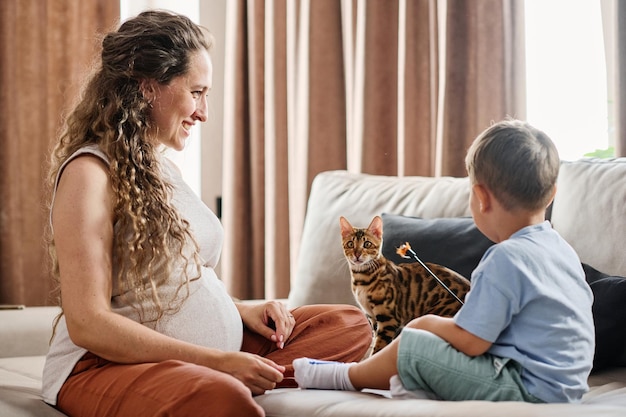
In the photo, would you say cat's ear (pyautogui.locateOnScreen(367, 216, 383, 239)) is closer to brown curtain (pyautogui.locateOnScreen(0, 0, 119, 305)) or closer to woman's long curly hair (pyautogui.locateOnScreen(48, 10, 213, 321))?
woman's long curly hair (pyautogui.locateOnScreen(48, 10, 213, 321))

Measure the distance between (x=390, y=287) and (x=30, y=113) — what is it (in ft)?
6.08

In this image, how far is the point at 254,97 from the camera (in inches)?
138

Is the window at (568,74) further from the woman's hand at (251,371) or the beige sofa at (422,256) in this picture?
the woman's hand at (251,371)

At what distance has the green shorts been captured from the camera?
1.38 meters

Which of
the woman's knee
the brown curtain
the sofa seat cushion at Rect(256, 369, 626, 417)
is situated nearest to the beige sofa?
the sofa seat cushion at Rect(256, 369, 626, 417)

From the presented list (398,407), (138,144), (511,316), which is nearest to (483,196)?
(511,316)

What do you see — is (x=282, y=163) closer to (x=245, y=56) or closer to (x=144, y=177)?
(x=245, y=56)

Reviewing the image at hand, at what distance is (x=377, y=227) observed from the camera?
7.09 ft

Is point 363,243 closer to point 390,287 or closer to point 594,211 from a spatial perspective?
point 390,287

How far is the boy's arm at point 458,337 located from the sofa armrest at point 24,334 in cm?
129

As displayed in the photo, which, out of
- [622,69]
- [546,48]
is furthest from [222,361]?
[546,48]

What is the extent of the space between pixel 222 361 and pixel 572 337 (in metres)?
0.60

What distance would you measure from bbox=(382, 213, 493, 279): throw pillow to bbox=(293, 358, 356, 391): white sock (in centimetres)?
58

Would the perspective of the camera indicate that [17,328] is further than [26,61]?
No
